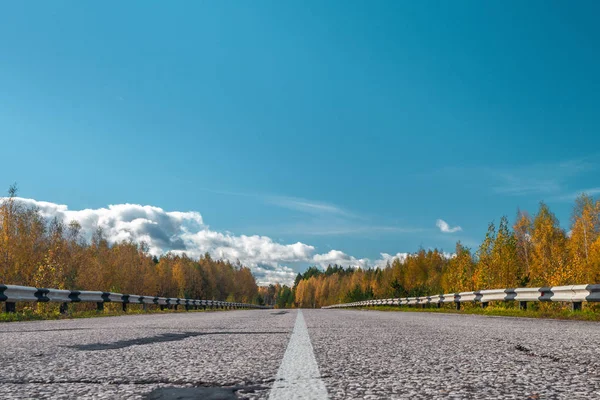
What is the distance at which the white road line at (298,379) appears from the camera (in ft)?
8.49

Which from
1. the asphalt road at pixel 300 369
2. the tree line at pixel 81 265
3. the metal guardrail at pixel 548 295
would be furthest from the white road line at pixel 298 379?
the tree line at pixel 81 265

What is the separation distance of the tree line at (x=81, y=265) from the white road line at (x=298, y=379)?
2164cm

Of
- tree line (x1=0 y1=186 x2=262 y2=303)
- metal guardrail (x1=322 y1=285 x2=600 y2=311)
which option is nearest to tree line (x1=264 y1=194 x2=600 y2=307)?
metal guardrail (x1=322 y1=285 x2=600 y2=311)

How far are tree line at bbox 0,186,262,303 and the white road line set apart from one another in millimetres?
21635

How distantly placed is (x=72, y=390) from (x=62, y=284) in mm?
24822

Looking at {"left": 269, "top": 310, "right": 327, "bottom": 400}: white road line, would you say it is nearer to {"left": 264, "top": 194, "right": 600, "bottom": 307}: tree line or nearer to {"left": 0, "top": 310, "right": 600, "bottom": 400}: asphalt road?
{"left": 0, "top": 310, "right": 600, "bottom": 400}: asphalt road

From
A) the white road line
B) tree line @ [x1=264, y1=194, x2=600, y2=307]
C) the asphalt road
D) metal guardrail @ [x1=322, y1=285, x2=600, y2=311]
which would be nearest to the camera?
the white road line

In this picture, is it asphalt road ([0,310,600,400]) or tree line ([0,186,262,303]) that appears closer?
asphalt road ([0,310,600,400])

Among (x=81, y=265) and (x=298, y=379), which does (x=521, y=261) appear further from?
(x=298, y=379)

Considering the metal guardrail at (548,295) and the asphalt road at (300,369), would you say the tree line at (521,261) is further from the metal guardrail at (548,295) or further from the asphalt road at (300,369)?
the asphalt road at (300,369)

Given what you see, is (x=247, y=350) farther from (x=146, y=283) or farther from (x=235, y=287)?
(x=235, y=287)

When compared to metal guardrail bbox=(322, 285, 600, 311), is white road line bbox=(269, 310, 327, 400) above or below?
below

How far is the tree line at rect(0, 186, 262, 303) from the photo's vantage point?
119ft

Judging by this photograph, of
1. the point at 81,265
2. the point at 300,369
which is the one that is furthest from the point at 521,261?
the point at 300,369
